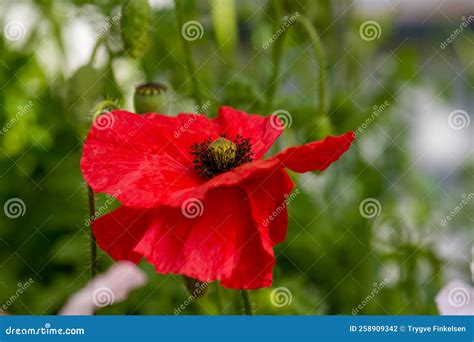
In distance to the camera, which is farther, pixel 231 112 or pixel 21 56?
pixel 21 56

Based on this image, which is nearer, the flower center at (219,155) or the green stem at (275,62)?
the flower center at (219,155)

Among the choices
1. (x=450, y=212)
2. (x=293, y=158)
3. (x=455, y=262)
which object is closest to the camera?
(x=293, y=158)

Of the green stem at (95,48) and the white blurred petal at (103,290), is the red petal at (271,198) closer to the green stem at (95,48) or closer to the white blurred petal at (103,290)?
the white blurred petal at (103,290)

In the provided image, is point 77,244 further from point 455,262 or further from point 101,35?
point 455,262

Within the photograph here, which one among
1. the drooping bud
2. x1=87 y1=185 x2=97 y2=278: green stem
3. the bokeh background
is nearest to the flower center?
the drooping bud

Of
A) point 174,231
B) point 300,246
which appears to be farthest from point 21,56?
point 174,231

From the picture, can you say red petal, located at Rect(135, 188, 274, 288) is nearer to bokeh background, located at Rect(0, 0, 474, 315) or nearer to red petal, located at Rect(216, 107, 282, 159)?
red petal, located at Rect(216, 107, 282, 159)

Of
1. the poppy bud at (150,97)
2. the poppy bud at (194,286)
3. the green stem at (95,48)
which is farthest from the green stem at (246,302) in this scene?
the green stem at (95,48)
